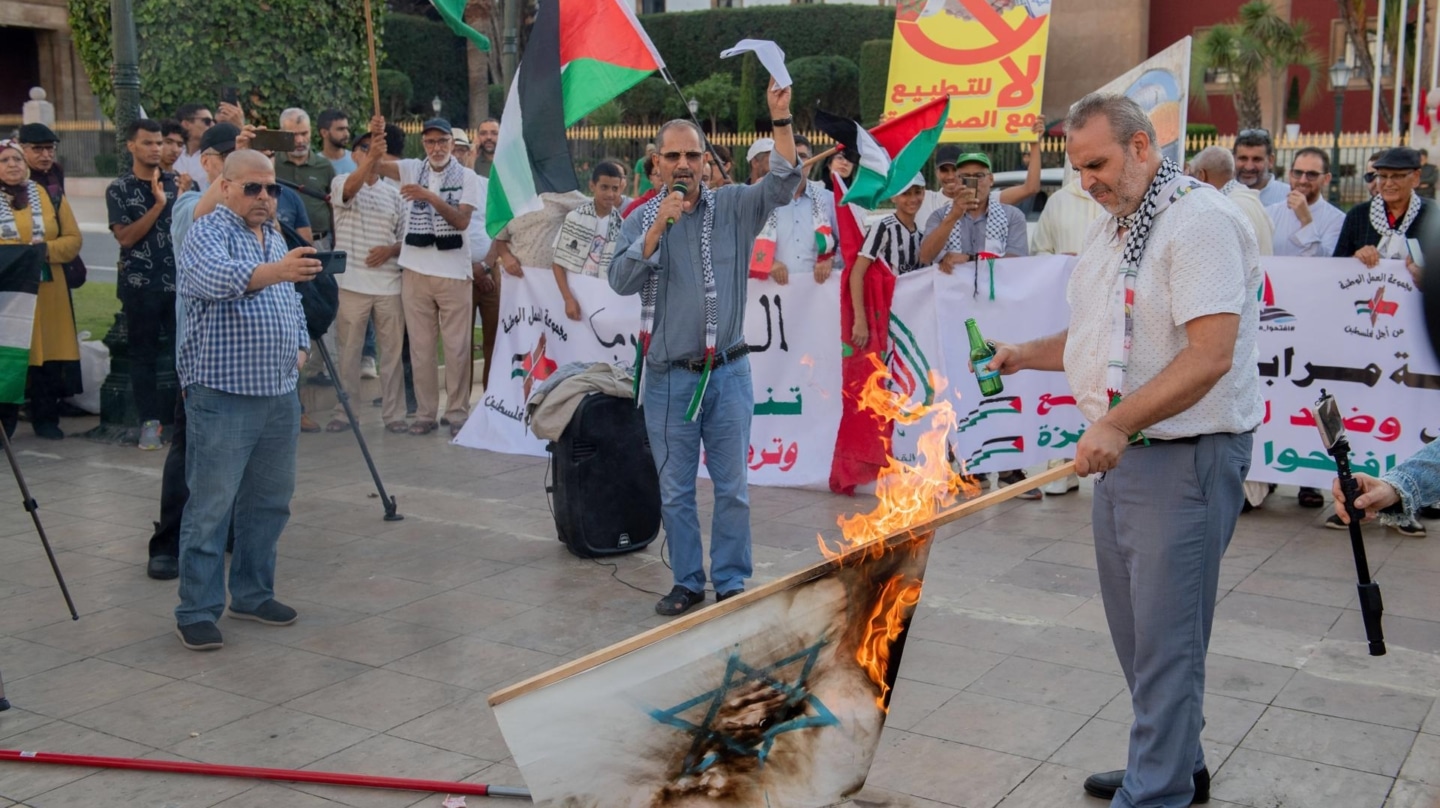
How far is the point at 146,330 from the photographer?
372 inches

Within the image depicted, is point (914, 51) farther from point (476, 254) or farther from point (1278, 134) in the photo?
point (1278, 134)

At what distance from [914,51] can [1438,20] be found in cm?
1301

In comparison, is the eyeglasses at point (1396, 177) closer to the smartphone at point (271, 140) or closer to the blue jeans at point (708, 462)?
the blue jeans at point (708, 462)

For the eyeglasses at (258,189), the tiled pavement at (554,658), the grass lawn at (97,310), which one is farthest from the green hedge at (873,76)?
the eyeglasses at (258,189)

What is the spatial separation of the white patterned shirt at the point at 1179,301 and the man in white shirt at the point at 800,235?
482 centimetres

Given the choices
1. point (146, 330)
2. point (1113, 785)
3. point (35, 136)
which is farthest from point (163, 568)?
point (35, 136)

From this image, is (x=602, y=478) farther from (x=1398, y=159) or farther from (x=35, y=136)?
(x=35, y=136)

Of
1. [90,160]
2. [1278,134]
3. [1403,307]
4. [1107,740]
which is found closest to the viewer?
[1107,740]

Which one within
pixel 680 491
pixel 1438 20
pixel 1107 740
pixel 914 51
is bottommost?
A: pixel 1107 740

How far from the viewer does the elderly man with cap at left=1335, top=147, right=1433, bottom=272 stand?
755 centimetres

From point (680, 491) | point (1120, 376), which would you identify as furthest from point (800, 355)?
point (1120, 376)

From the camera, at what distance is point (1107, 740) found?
4.61 metres

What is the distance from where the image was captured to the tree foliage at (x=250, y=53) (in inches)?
519

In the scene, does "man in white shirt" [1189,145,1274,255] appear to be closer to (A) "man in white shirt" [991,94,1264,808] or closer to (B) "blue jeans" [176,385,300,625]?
(A) "man in white shirt" [991,94,1264,808]
